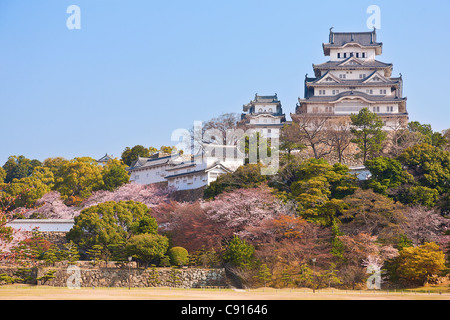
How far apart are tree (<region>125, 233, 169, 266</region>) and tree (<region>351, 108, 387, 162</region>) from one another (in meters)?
16.3

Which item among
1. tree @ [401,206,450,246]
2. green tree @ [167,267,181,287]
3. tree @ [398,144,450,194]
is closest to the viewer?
green tree @ [167,267,181,287]

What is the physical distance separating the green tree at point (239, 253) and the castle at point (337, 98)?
13.6 meters

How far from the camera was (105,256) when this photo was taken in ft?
113

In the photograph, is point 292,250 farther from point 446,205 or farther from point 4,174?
point 4,174

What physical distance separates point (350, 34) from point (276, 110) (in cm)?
943

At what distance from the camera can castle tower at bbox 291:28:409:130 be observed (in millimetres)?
52812

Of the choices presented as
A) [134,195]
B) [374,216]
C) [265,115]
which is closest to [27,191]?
[134,195]

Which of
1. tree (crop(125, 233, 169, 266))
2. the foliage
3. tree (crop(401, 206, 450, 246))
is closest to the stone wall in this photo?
the foliage

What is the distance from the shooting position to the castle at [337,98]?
1976 inches

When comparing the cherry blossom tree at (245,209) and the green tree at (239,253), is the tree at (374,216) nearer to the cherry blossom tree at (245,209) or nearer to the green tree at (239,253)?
the cherry blossom tree at (245,209)

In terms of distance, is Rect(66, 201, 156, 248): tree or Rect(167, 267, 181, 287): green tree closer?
Rect(167, 267, 181, 287): green tree

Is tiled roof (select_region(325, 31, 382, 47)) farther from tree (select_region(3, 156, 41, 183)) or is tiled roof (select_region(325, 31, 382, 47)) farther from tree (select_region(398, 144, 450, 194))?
tree (select_region(3, 156, 41, 183))

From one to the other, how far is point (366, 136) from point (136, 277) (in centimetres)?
2058

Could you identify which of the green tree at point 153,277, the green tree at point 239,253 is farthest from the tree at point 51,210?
the green tree at point 239,253
